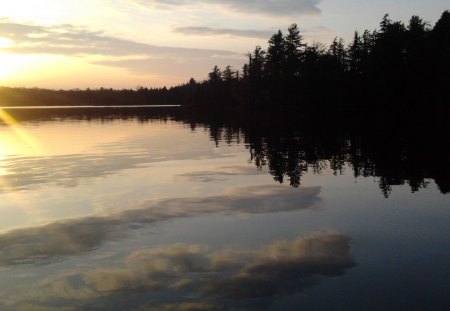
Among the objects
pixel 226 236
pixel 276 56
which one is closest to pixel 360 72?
pixel 276 56

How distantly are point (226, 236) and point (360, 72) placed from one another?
86183mm

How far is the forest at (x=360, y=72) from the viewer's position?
247 ft

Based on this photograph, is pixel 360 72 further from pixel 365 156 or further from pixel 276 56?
pixel 365 156

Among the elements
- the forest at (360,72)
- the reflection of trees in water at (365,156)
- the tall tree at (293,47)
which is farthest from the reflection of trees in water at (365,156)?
the tall tree at (293,47)

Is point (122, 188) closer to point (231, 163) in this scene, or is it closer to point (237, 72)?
point (231, 163)

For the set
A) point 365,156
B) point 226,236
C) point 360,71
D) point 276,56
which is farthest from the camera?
point 276,56

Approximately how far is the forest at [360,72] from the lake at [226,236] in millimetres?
52598

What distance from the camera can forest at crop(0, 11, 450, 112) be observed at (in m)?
75.2

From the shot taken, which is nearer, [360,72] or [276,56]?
[360,72]

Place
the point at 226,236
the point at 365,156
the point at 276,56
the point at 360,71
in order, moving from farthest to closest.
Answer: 1. the point at 276,56
2. the point at 360,71
3. the point at 365,156
4. the point at 226,236

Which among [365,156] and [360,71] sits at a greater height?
[360,71]

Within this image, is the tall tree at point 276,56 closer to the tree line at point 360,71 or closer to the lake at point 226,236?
the tree line at point 360,71

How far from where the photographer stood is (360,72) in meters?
92.4

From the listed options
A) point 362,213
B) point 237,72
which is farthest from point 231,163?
point 237,72
